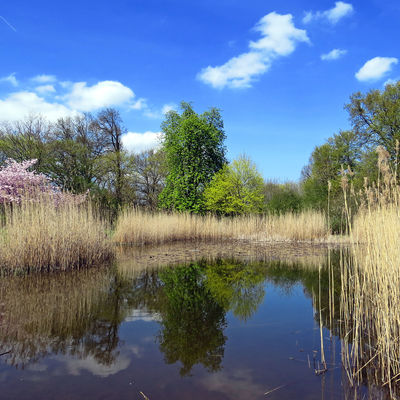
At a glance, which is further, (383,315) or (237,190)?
(237,190)

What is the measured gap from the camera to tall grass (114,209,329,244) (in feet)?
40.8

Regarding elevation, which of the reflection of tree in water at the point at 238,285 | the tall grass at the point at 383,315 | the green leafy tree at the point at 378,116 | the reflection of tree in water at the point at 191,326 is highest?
the green leafy tree at the point at 378,116

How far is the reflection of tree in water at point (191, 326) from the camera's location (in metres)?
2.92

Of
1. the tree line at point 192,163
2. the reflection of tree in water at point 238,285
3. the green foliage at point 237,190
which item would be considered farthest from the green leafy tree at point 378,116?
the reflection of tree in water at point 238,285

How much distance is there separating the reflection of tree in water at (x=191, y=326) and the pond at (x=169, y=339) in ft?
0.04

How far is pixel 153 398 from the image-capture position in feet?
7.34

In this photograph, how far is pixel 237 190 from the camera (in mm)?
19438

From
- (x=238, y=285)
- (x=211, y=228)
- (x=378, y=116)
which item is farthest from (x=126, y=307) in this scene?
(x=378, y=116)

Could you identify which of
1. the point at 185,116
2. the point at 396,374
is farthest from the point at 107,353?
the point at 185,116

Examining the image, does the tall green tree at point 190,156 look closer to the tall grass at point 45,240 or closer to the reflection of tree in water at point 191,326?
the tall grass at point 45,240

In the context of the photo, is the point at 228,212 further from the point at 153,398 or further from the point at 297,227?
the point at 153,398

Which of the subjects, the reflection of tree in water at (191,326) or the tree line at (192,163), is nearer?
the reflection of tree in water at (191,326)

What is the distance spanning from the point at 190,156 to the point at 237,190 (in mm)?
3797

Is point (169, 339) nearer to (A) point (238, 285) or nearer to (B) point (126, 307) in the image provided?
(B) point (126, 307)
